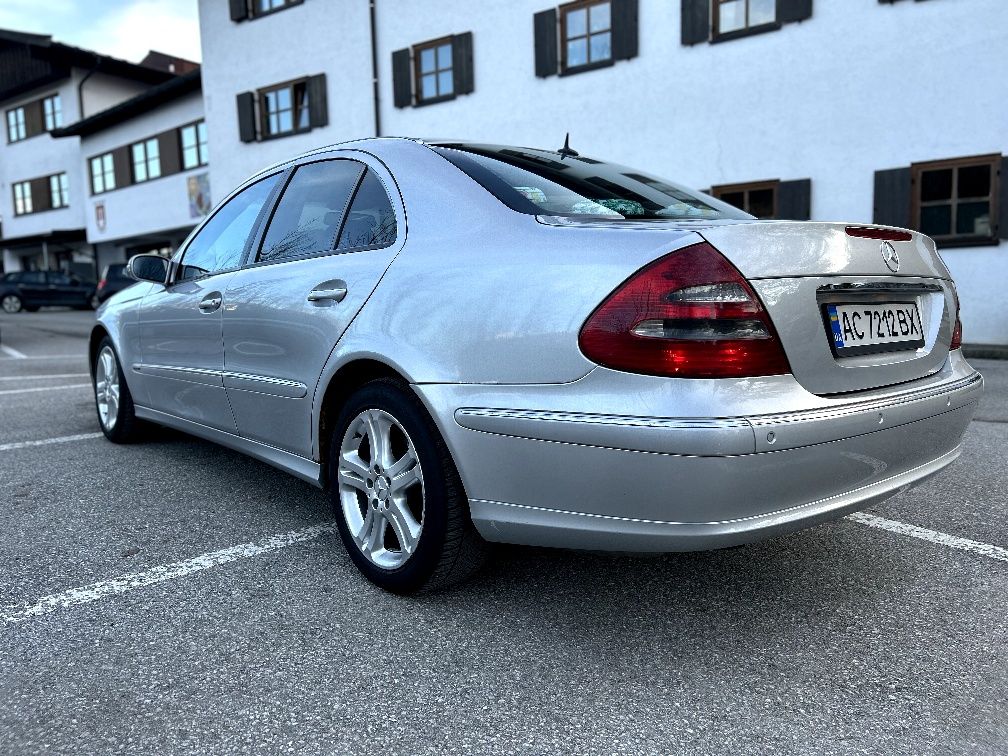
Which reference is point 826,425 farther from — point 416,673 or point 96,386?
point 96,386

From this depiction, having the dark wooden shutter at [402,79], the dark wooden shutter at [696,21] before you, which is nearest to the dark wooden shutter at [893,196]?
the dark wooden shutter at [696,21]

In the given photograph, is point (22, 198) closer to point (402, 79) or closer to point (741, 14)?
point (402, 79)

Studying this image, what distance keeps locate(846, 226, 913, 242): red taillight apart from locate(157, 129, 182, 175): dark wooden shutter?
71.1 feet

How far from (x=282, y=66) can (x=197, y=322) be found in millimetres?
14384

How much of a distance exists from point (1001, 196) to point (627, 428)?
9390 millimetres

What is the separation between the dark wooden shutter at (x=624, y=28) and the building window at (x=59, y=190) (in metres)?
22.9

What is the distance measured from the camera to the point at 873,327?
208cm

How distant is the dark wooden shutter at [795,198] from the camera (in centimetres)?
Result: 1016

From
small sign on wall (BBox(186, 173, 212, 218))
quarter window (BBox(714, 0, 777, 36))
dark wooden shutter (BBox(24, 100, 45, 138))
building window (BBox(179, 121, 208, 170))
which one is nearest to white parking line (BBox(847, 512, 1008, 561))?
quarter window (BBox(714, 0, 777, 36))

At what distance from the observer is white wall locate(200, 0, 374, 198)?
14.7 meters

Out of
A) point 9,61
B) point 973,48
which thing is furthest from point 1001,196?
point 9,61

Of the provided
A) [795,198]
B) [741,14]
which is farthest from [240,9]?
[795,198]

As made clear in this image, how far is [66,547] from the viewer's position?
2793 mm

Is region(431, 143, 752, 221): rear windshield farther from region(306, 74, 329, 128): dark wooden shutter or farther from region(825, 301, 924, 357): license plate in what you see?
region(306, 74, 329, 128): dark wooden shutter
